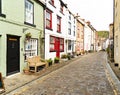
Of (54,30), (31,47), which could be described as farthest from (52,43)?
(31,47)

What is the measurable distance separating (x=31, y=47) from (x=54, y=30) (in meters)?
8.07

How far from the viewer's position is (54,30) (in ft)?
78.8

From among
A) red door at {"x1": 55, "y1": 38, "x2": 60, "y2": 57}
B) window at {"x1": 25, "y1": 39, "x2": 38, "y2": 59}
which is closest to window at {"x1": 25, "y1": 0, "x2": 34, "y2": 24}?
window at {"x1": 25, "y1": 39, "x2": 38, "y2": 59}

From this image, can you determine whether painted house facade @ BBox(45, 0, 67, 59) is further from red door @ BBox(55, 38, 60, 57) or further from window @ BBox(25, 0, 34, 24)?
window @ BBox(25, 0, 34, 24)

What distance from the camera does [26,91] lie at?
902cm

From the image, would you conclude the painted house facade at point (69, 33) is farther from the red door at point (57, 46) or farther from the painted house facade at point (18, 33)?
the painted house facade at point (18, 33)

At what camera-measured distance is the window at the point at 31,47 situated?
1543cm

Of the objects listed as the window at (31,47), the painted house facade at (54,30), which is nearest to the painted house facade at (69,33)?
the painted house facade at (54,30)

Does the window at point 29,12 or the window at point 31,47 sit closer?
the window at point 29,12

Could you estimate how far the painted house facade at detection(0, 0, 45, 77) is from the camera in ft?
38.9

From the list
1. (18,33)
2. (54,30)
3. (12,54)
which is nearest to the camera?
(12,54)

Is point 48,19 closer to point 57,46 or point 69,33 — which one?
point 57,46

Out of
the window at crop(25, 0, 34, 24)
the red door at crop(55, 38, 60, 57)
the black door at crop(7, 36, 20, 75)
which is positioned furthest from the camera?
the red door at crop(55, 38, 60, 57)

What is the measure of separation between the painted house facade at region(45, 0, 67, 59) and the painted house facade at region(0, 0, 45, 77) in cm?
324
